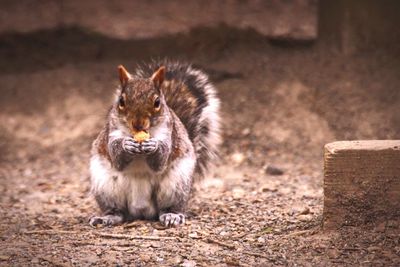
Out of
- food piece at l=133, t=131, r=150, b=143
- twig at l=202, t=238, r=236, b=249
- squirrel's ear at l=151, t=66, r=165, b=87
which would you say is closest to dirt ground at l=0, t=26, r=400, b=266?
twig at l=202, t=238, r=236, b=249

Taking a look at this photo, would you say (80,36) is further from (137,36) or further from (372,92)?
(372,92)

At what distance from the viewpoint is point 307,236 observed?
434 cm

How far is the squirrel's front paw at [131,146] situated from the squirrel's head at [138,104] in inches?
2.4

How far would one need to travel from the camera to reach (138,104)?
14.7 feet

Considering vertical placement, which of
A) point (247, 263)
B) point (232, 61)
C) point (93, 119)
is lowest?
point (247, 263)

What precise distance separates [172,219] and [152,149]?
57cm

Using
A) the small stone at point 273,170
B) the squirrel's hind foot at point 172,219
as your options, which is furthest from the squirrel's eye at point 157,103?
the small stone at point 273,170

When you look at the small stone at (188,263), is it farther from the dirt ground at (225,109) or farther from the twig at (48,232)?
the dirt ground at (225,109)

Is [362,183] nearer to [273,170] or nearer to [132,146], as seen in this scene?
[132,146]

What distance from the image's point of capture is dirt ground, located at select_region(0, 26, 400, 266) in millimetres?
6027

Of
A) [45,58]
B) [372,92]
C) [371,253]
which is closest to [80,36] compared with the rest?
[45,58]

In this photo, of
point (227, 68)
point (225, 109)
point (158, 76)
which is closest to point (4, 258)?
point (158, 76)

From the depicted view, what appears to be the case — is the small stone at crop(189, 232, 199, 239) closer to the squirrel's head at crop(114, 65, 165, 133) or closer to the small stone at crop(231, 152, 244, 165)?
the squirrel's head at crop(114, 65, 165, 133)

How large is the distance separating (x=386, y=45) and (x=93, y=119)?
3.06m
